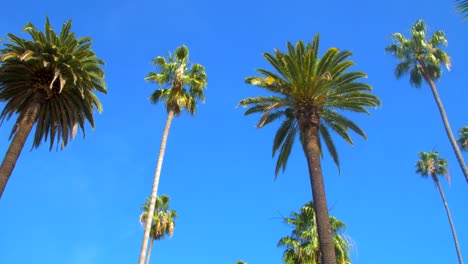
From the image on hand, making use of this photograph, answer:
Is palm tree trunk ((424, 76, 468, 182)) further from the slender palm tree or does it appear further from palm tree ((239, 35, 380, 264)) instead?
the slender palm tree

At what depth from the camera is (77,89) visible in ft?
71.1

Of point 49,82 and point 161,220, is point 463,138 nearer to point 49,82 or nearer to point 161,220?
point 161,220

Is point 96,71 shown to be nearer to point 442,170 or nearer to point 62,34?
point 62,34

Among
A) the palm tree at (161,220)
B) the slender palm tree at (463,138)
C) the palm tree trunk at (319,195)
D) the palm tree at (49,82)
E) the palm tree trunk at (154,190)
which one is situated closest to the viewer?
the palm tree trunk at (319,195)

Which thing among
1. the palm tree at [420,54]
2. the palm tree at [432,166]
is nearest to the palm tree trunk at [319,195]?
the palm tree at [420,54]

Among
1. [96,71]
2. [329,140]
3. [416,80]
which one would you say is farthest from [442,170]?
[96,71]

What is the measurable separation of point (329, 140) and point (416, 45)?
17.2 m

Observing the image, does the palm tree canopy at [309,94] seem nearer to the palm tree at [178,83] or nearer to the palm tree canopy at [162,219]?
the palm tree at [178,83]

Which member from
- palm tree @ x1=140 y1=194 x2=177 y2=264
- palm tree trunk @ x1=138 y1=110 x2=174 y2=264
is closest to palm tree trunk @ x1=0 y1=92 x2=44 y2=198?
palm tree trunk @ x1=138 y1=110 x2=174 y2=264

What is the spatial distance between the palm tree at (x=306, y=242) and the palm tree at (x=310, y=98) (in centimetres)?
626

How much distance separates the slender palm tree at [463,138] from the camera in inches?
2121

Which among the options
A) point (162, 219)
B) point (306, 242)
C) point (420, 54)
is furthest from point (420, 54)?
point (162, 219)

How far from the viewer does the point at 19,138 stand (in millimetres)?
19375

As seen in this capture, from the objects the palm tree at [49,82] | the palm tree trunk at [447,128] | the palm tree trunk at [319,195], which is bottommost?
the palm tree trunk at [319,195]
